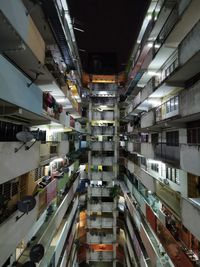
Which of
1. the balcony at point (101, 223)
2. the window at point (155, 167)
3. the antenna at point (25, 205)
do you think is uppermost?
the window at point (155, 167)

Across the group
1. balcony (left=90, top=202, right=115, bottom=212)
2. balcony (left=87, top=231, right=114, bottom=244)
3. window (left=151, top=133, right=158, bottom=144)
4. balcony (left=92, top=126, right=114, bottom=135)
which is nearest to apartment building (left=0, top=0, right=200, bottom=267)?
window (left=151, top=133, right=158, bottom=144)

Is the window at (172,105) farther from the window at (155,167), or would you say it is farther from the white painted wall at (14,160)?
the white painted wall at (14,160)

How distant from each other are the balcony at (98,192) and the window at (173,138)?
14.9 metres

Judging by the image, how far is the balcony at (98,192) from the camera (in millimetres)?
27203

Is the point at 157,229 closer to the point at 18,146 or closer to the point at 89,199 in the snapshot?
the point at 18,146

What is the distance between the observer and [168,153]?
38.8ft

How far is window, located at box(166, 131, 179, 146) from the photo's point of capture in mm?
→ 12705

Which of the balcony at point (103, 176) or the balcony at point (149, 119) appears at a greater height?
the balcony at point (149, 119)

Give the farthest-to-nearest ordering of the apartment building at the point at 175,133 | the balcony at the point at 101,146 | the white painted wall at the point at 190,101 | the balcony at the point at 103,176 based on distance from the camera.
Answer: the balcony at the point at 101,146 < the balcony at the point at 103,176 < the apartment building at the point at 175,133 < the white painted wall at the point at 190,101

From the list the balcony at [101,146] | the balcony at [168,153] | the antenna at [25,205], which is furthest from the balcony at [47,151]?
the balcony at [101,146]

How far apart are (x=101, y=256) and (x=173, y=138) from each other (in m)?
19.0

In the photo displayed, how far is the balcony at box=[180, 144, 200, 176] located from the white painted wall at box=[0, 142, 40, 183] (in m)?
6.21

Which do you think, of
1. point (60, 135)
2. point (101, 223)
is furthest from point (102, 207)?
point (60, 135)

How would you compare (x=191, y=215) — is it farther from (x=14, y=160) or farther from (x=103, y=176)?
(x=103, y=176)
